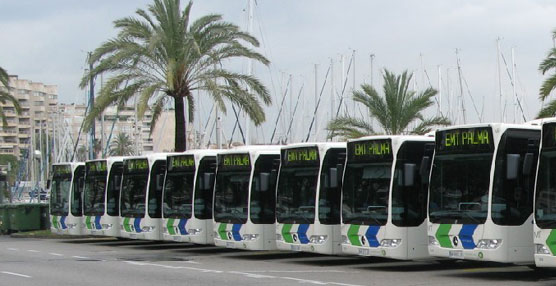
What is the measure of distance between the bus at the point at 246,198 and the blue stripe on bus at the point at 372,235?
4132mm

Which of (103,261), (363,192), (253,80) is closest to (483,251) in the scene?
(363,192)

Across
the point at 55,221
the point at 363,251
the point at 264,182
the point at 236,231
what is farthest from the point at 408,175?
the point at 55,221

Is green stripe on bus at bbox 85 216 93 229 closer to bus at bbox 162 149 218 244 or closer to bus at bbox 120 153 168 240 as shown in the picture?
bus at bbox 120 153 168 240

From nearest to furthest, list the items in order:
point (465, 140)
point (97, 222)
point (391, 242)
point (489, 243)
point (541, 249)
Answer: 1. point (541, 249)
2. point (489, 243)
3. point (465, 140)
4. point (391, 242)
5. point (97, 222)

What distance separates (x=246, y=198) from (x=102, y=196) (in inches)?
336

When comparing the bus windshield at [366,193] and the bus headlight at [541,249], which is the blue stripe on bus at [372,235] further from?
the bus headlight at [541,249]

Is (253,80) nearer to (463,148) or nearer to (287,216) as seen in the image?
(287,216)

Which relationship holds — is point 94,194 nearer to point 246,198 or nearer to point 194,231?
point 194,231

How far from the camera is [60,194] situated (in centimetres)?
3238

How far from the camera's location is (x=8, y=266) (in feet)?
69.8

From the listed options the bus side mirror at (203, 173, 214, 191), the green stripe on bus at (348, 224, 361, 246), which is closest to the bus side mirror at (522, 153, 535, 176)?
the green stripe on bus at (348, 224, 361, 246)

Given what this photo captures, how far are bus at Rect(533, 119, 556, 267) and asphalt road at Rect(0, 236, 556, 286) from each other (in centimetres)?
90

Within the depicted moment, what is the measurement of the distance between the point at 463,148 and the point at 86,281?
23.8 ft

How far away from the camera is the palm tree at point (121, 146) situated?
118m
